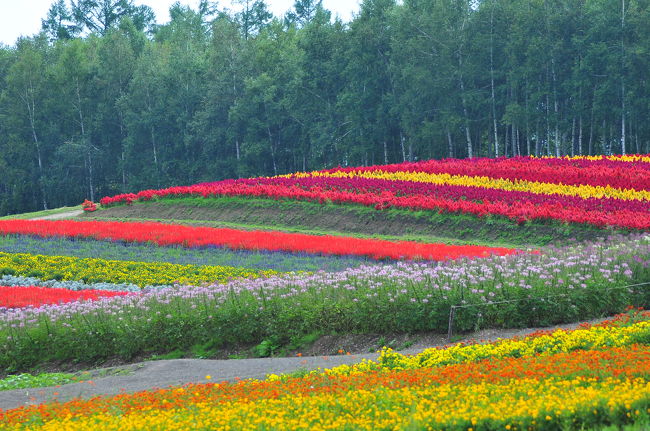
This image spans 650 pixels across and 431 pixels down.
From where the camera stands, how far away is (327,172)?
40.4m

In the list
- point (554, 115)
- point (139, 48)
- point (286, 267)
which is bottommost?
point (286, 267)

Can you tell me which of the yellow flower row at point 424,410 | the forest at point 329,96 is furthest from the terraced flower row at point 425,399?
the forest at point 329,96

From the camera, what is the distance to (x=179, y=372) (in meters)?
12.3

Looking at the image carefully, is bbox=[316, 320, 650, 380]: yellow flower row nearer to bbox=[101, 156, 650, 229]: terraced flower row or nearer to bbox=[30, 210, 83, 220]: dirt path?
bbox=[101, 156, 650, 229]: terraced flower row

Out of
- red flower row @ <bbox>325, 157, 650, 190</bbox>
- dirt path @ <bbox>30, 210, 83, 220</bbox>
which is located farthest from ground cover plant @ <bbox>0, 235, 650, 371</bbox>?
dirt path @ <bbox>30, 210, 83, 220</bbox>

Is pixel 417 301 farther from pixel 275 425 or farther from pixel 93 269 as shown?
pixel 93 269

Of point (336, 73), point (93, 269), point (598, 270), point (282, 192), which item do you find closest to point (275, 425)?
point (598, 270)

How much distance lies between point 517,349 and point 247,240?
1564cm

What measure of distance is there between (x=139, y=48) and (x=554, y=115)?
5429 centimetres

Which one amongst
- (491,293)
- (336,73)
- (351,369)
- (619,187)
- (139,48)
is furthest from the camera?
(139,48)

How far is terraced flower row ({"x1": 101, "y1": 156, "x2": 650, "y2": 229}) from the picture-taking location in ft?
83.8

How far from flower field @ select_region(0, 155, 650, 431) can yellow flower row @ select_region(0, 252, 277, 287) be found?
0.08 m

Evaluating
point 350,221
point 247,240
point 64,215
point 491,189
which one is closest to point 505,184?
point 491,189

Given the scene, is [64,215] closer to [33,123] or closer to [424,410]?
[33,123]
